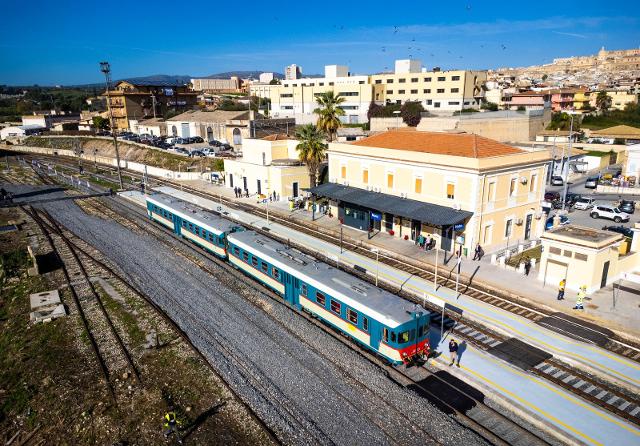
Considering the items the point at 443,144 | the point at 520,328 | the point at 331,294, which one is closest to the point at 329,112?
the point at 443,144

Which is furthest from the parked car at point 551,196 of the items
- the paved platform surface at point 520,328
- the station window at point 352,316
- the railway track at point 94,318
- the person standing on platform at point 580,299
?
the railway track at point 94,318

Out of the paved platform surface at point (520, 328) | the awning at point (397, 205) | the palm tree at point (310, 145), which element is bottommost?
the paved platform surface at point (520, 328)

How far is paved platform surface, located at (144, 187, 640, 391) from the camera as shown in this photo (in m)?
19.0

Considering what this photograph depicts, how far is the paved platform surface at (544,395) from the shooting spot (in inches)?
598

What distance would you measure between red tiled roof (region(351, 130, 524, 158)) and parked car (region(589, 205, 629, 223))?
13.5 m

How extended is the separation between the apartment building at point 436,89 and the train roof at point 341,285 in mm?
80413

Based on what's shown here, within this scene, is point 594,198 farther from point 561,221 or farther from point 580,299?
point 580,299

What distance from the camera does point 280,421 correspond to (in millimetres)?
15984

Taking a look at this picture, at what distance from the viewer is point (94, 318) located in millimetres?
24656

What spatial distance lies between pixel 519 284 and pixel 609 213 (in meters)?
21.3

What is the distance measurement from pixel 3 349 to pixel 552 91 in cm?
14203

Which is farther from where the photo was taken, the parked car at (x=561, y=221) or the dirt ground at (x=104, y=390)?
the parked car at (x=561, y=221)

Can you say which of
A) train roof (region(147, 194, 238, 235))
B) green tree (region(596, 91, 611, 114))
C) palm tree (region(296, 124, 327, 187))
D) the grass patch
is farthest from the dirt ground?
green tree (region(596, 91, 611, 114))

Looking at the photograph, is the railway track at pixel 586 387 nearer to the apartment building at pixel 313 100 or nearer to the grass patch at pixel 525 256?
the grass patch at pixel 525 256
